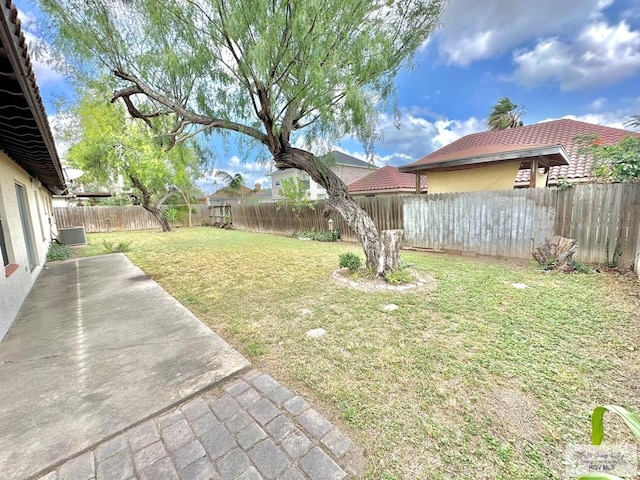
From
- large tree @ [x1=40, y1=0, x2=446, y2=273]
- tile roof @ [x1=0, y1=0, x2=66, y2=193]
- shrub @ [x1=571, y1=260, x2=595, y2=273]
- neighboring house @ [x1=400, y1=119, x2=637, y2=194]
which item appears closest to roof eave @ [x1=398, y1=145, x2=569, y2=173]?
neighboring house @ [x1=400, y1=119, x2=637, y2=194]

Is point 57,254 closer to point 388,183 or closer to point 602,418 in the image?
point 602,418

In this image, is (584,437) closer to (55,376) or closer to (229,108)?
(55,376)

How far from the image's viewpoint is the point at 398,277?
459 centimetres

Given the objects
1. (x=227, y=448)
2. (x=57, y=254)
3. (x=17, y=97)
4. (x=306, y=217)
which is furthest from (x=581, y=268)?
(x=57, y=254)

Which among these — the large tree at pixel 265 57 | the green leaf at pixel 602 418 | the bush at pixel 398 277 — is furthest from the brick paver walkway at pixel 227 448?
the large tree at pixel 265 57

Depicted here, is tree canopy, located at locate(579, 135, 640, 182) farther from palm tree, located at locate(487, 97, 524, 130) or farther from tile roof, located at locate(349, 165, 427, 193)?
palm tree, located at locate(487, 97, 524, 130)

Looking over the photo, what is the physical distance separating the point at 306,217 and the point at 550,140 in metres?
9.77

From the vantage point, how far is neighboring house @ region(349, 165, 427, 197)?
13790 millimetres

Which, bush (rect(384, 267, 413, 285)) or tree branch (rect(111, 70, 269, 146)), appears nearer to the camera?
tree branch (rect(111, 70, 269, 146))

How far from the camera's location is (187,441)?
1.63 metres

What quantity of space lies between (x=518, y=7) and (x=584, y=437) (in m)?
8.21

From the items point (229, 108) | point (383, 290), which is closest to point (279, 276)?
point (383, 290)

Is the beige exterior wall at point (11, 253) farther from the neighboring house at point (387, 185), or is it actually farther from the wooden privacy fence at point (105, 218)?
the wooden privacy fence at point (105, 218)

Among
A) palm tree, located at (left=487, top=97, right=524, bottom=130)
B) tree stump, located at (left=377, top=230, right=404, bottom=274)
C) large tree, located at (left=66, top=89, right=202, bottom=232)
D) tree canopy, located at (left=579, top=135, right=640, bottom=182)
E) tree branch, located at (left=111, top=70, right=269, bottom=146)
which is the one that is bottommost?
tree stump, located at (left=377, top=230, right=404, bottom=274)
